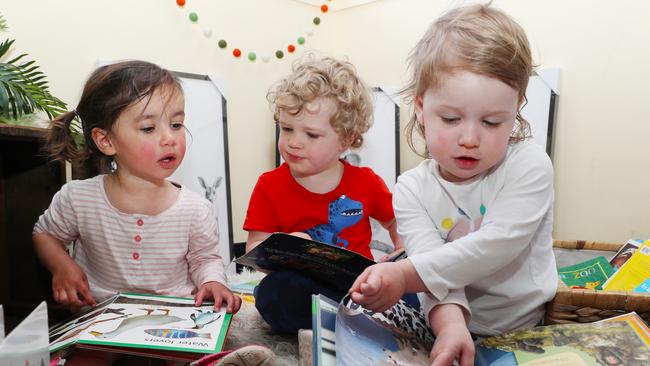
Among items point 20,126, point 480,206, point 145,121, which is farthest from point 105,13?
point 480,206

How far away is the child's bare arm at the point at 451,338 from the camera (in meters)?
0.58

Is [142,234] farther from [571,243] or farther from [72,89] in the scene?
[571,243]

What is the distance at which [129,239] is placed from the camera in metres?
0.98

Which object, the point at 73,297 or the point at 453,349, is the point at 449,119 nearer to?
the point at 453,349

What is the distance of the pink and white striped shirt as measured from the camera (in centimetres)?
99

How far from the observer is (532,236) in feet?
2.41

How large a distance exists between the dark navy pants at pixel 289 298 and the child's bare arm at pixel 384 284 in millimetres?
242

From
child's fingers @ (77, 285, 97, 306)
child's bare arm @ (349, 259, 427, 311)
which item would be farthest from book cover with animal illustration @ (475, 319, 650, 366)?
child's fingers @ (77, 285, 97, 306)

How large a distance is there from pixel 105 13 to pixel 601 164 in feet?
5.19

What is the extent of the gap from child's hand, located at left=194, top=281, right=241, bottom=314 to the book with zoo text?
0.04 ft

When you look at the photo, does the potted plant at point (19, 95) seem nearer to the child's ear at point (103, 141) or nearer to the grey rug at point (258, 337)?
the child's ear at point (103, 141)

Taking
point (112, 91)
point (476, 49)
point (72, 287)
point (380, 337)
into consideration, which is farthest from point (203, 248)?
point (476, 49)

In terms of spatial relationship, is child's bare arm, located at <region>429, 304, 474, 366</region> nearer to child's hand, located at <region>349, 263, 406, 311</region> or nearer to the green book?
child's hand, located at <region>349, 263, 406, 311</region>

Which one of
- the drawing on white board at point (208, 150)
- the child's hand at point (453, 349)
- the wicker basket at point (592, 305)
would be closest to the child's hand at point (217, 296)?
the child's hand at point (453, 349)
